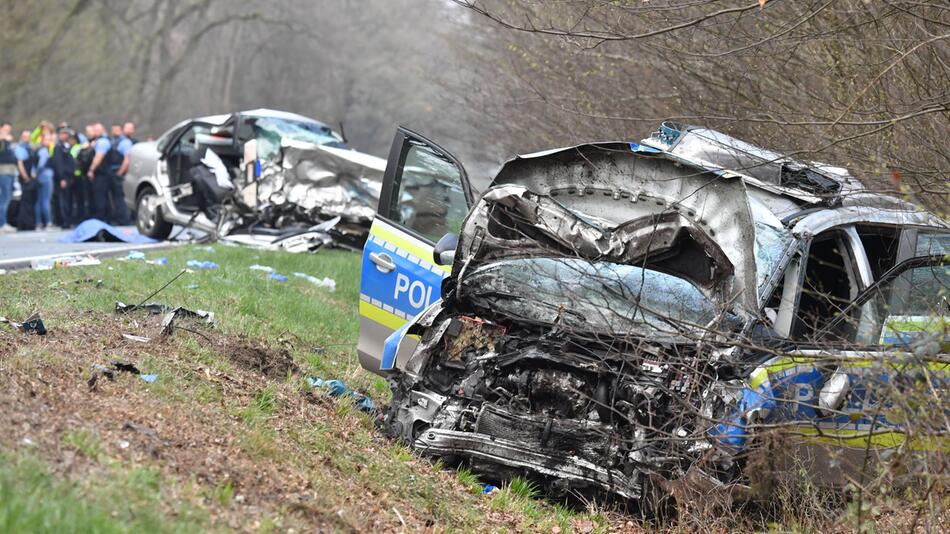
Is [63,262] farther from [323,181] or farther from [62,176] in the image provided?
[62,176]

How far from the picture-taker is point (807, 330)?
6285 mm

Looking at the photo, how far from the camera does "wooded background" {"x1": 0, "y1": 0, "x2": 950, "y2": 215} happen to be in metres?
6.74

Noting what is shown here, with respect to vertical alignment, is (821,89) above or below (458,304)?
above

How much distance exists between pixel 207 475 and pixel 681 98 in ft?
26.0

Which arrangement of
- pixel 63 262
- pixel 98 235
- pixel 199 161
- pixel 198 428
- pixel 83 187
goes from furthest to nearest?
1. pixel 83 187
2. pixel 98 235
3. pixel 199 161
4. pixel 63 262
5. pixel 198 428

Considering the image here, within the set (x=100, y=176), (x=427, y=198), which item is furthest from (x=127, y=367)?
(x=100, y=176)

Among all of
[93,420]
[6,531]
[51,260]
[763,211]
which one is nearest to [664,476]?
[763,211]

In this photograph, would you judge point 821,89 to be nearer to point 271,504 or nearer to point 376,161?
point 271,504

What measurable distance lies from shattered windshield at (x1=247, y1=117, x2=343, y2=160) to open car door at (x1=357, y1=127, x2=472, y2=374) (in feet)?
28.1

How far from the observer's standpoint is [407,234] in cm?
773

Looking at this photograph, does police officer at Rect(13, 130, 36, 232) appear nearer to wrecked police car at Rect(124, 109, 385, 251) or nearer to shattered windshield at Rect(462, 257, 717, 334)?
wrecked police car at Rect(124, 109, 385, 251)

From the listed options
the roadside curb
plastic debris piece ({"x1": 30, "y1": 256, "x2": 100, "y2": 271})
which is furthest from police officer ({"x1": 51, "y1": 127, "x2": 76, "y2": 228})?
plastic debris piece ({"x1": 30, "y1": 256, "x2": 100, "y2": 271})

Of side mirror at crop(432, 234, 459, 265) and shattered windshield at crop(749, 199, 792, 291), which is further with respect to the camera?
side mirror at crop(432, 234, 459, 265)

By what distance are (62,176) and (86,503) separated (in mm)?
19181
